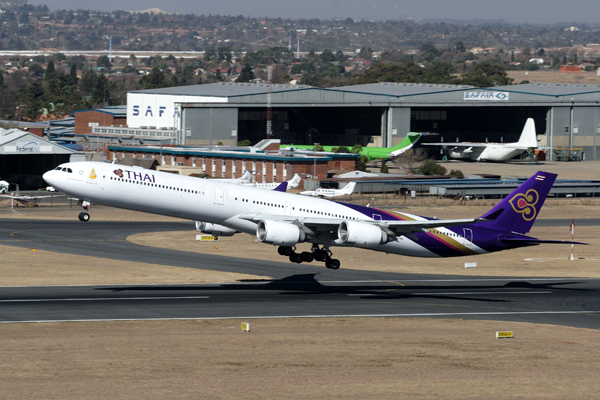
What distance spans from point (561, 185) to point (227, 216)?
330 ft

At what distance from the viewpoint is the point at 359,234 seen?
58.2 m

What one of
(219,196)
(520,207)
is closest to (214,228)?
(219,196)

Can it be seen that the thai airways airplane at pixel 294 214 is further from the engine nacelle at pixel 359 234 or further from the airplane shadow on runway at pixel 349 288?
the airplane shadow on runway at pixel 349 288

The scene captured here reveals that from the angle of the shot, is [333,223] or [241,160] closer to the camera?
[333,223]

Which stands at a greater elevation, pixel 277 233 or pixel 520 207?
pixel 520 207

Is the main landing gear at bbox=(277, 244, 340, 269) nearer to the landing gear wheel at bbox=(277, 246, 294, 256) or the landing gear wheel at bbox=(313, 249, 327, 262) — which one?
the landing gear wheel at bbox=(313, 249, 327, 262)

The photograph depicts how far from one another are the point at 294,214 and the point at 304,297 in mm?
6488

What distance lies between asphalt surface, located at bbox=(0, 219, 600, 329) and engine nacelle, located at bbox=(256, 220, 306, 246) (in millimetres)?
4671

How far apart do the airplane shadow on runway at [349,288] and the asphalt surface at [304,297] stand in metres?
0.08

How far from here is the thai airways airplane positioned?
5400 centimetres

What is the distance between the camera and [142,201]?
5494cm

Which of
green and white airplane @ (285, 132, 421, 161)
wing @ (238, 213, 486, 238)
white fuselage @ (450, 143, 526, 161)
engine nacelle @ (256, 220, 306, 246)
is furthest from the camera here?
white fuselage @ (450, 143, 526, 161)

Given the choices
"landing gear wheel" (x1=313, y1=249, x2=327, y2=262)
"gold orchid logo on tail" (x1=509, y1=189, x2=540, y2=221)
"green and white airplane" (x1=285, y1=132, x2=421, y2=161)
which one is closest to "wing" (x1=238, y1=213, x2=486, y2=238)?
"landing gear wheel" (x1=313, y1=249, x2=327, y2=262)

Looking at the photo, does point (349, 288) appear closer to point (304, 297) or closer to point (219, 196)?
point (304, 297)
